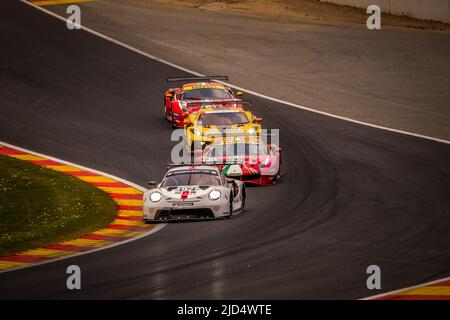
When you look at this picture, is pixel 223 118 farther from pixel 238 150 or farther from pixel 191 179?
pixel 191 179

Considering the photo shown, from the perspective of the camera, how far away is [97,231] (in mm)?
23281

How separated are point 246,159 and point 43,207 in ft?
17.0

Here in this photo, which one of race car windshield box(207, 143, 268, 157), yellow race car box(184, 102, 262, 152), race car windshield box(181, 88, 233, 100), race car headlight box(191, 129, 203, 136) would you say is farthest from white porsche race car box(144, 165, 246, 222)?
race car windshield box(181, 88, 233, 100)

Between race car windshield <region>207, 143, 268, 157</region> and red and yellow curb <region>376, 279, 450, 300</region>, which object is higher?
race car windshield <region>207, 143, 268, 157</region>

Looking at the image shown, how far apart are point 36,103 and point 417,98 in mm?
12272

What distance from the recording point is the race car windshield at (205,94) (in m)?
34.8

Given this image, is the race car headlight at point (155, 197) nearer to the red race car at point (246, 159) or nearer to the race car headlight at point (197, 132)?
the red race car at point (246, 159)

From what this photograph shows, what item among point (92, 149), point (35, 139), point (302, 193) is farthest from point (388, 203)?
point (35, 139)

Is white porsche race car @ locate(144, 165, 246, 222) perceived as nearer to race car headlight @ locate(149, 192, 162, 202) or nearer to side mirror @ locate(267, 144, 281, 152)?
race car headlight @ locate(149, 192, 162, 202)

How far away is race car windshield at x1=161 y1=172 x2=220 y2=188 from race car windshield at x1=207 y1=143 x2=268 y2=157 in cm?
349

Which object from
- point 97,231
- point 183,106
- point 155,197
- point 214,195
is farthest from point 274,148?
point 97,231

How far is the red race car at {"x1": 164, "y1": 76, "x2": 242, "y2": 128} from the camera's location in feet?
111

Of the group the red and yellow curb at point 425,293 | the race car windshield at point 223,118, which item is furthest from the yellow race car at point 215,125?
the red and yellow curb at point 425,293

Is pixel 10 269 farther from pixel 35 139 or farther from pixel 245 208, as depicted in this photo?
pixel 35 139
